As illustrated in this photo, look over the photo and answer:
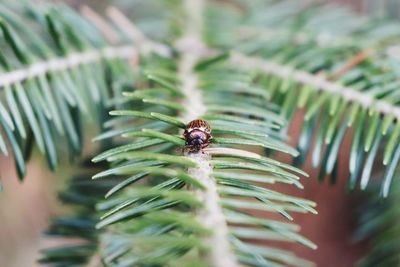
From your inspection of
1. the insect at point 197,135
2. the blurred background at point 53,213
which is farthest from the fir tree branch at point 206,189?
the blurred background at point 53,213

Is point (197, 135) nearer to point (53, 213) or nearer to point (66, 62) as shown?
point (66, 62)

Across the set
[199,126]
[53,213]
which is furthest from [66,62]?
[53,213]

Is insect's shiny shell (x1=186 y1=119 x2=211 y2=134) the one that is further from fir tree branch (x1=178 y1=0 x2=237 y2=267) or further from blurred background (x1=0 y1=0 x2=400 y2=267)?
blurred background (x1=0 y1=0 x2=400 y2=267)

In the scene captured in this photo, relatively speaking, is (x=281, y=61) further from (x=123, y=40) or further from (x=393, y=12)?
(x=393, y=12)

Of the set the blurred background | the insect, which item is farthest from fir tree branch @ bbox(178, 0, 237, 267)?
the blurred background

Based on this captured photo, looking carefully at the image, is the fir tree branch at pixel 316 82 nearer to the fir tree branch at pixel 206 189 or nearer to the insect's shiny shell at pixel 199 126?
the fir tree branch at pixel 206 189

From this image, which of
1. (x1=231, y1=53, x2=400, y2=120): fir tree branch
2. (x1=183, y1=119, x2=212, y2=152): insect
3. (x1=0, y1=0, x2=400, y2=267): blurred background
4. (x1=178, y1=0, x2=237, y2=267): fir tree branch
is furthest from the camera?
(x1=0, y1=0, x2=400, y2=267): blurred background

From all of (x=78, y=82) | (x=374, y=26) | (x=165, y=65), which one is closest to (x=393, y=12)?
(x=374, y=26)
